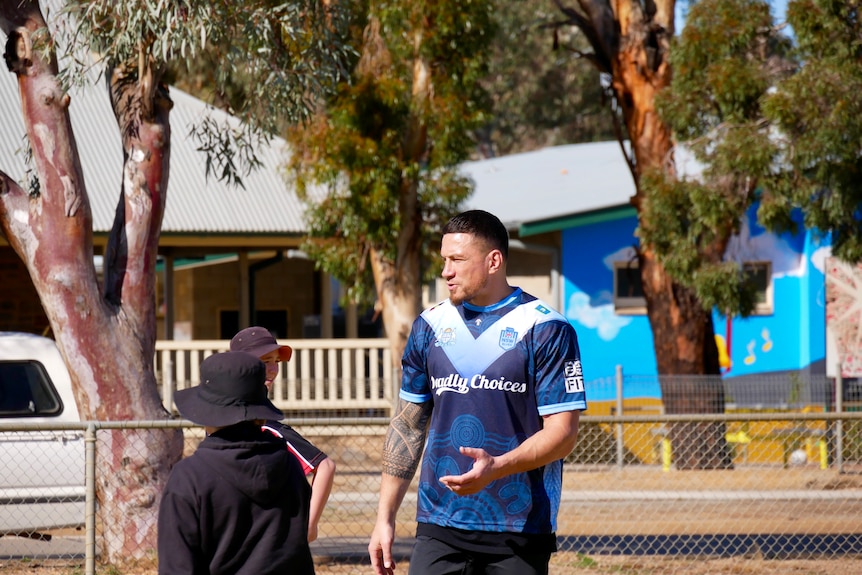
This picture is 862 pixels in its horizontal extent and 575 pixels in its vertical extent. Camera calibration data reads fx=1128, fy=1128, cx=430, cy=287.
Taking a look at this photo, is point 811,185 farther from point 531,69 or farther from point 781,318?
point 531,69

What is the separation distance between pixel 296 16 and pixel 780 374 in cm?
→ 1236

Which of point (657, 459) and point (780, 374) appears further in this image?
point (780, 374)

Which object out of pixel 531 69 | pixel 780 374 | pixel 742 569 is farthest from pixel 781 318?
pixel 531 69

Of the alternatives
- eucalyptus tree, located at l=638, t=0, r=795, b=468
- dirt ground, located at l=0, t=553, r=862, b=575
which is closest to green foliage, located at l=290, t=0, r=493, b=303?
eucalyptus tree, located at l=638, t=0, r=795, b=468

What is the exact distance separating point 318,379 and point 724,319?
7.48 meters

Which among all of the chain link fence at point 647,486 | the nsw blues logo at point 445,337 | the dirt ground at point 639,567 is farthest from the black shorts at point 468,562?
the dirt ground at point 639,567

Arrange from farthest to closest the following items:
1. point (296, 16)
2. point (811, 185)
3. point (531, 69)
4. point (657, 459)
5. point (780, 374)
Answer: point (531, 69), point (780, 374), point (657, 459), point (811, 185), point (296, 16)

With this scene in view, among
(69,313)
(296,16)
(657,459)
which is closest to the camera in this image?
(69,313)

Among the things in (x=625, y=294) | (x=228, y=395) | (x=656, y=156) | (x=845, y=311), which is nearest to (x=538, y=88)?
(x=625, y=294)

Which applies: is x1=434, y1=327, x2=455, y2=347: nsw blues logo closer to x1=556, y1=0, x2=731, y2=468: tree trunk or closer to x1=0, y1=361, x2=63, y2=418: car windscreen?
x1=0, y1=361, x2=63, y2=418: car windscreen

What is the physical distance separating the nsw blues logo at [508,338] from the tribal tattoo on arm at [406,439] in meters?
0.45

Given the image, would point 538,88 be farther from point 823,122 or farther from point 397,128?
point 823,122

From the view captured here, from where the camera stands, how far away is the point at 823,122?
12.0 metres

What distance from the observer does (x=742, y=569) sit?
8.47 metres
